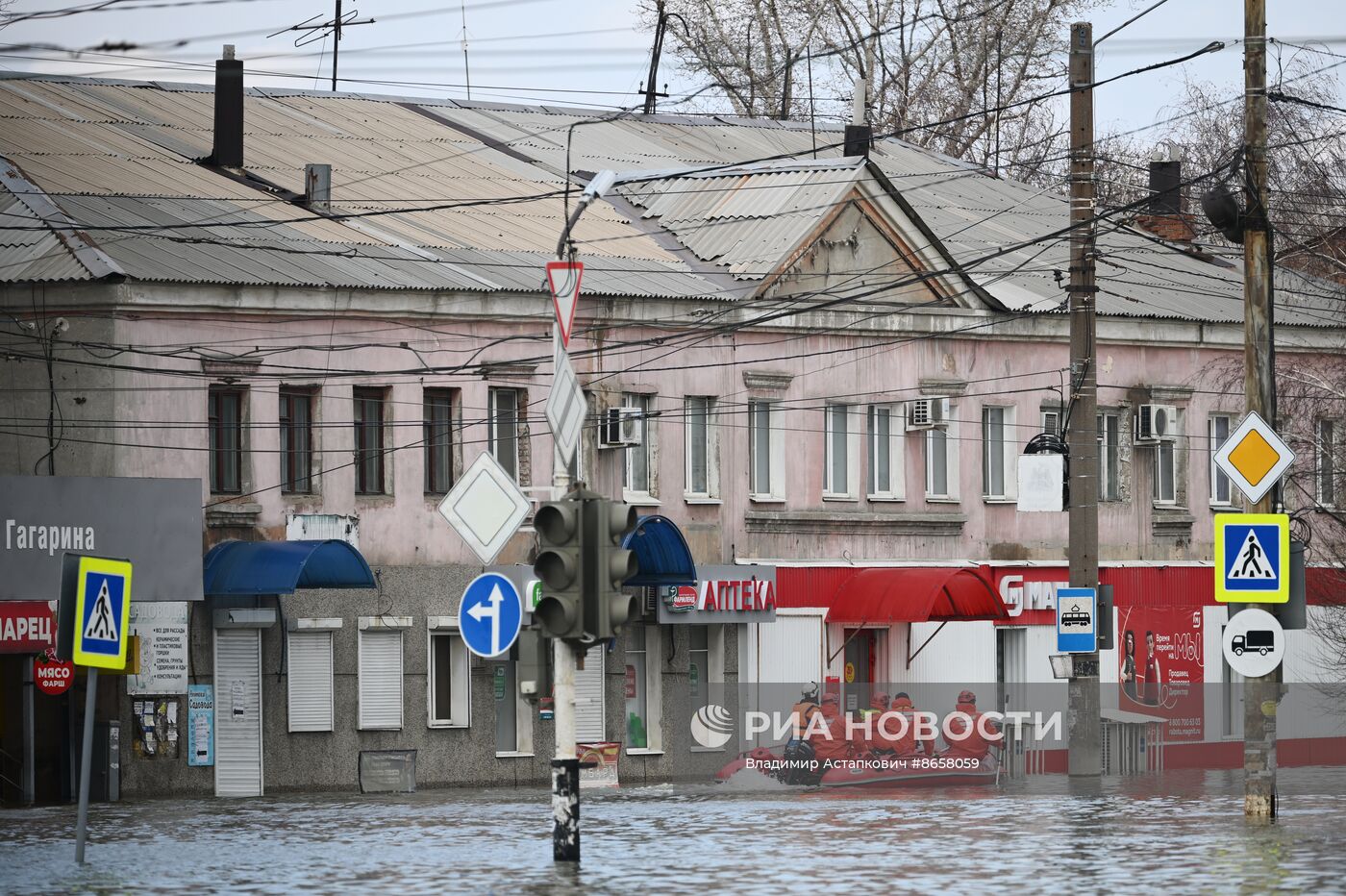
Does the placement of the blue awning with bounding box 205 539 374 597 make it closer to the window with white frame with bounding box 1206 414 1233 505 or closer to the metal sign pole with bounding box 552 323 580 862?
the metal sign pole with bounding box 552 323 580 862

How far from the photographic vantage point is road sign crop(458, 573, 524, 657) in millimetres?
21469

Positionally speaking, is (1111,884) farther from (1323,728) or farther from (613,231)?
(1323,728)

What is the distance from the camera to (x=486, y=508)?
20.7m

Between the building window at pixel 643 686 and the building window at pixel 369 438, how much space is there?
4806mm

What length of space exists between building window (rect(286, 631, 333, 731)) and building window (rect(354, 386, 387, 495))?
224 cm

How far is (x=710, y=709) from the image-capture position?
3619cm

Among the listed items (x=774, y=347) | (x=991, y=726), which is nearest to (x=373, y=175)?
(x=774, y=347)

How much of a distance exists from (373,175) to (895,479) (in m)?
9.78

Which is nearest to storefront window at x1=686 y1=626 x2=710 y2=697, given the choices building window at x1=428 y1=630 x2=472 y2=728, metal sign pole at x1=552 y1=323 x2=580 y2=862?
building window at x1=428 y1=630 x2=472 y2=728

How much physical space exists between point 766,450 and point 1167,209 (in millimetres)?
14357

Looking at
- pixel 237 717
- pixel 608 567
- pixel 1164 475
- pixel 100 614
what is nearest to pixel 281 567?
pixel 237 717

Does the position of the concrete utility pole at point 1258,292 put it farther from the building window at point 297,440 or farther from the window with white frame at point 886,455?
the window with white frame at point 886,455

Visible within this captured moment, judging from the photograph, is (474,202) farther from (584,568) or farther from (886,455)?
(584,568)

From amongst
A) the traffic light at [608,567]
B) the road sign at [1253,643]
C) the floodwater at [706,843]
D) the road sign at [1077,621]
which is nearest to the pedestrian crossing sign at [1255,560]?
the road sign at [1253,643]
